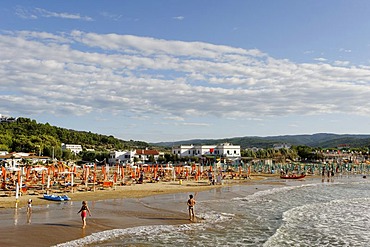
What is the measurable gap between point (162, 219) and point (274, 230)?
18.6ft

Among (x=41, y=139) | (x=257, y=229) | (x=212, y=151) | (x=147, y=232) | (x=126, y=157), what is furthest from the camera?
(x=212, y=151)

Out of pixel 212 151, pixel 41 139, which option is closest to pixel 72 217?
pixel 41 139

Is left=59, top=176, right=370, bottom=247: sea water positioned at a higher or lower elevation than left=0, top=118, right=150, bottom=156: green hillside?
lower

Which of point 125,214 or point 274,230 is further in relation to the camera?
point 125,214

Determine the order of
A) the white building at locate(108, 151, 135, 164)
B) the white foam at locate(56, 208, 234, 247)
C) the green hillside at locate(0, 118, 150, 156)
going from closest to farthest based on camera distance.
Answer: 1. the white foam at locate(56, 208, 234, 247)
2. the green hillside at locate(0, 118, 150, 156)
3. the white building at locate(108, 151, 135, 164)

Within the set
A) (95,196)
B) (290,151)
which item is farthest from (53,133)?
(95,196)

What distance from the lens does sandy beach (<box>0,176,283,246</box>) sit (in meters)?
14.2

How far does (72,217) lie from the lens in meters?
18.3

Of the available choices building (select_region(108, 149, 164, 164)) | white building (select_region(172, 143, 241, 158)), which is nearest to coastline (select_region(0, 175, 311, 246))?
building (select_region(108, 149, 164, 164))

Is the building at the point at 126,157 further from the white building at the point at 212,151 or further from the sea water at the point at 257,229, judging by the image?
the sea water at the point at 257,229

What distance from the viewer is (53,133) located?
364 feet

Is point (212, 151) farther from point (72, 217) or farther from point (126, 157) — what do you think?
point (72, 217)

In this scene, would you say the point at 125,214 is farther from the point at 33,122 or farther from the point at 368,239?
the point at 33,122

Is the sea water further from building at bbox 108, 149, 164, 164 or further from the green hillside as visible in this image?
building at bbox 108, 149, 164, 164
